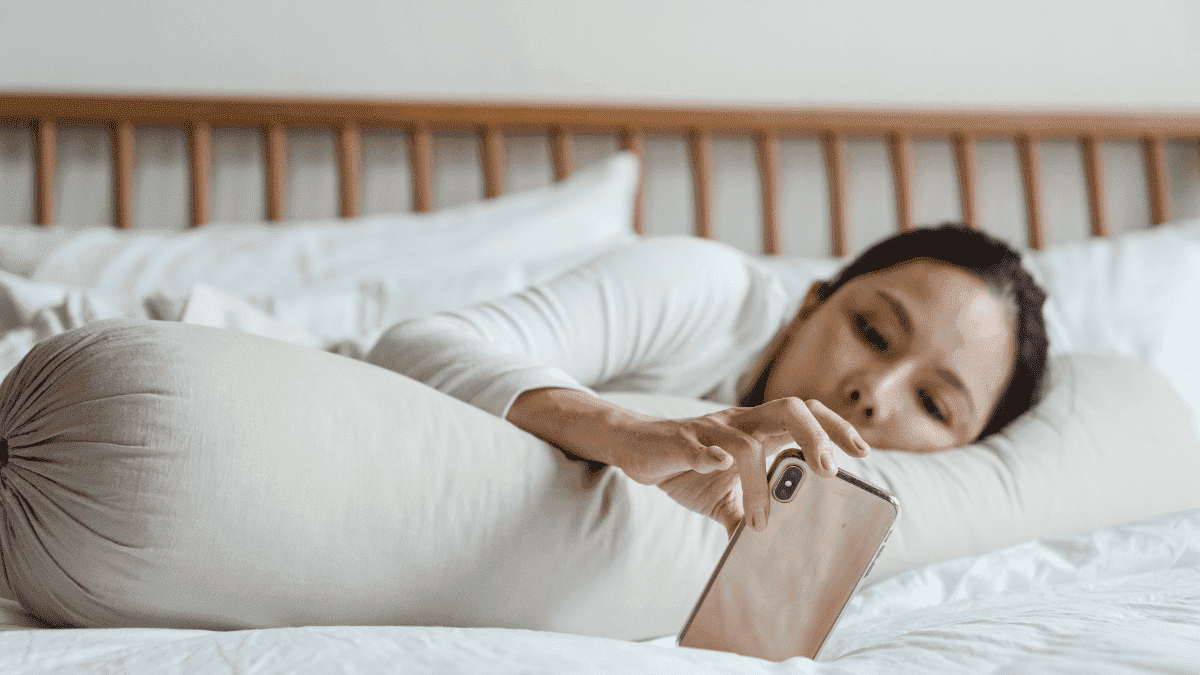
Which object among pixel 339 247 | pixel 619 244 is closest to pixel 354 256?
pixel 339 247

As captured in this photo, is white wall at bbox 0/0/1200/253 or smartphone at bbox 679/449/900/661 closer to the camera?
smartphone at bbox 679/449/900/661

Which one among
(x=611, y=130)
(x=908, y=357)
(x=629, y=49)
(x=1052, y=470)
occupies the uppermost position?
(x=629, y=49)

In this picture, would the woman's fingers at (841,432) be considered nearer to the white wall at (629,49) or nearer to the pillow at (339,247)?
the pillow at (339,247)

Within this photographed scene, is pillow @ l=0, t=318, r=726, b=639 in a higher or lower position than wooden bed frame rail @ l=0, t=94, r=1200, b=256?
lower

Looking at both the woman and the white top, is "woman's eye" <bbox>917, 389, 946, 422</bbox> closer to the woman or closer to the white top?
the woman

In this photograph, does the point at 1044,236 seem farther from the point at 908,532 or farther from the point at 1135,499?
the point at 908,532

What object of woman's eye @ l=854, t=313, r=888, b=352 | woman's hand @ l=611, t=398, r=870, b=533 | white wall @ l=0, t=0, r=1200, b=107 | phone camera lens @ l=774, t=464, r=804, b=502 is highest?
white wall @ l=0, t=0, r=1200, b=107

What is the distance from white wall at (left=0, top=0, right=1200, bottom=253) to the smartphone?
1078mm

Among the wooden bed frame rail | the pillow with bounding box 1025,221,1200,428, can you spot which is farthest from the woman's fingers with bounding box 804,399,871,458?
the wooden bed frame rail

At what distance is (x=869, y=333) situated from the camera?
750mm

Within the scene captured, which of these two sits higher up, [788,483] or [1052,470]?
[788,483]

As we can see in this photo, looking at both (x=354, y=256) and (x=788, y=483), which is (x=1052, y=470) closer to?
(x=788, y=483)

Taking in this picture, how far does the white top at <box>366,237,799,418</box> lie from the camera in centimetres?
55

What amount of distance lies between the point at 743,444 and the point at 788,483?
0.14 feet
